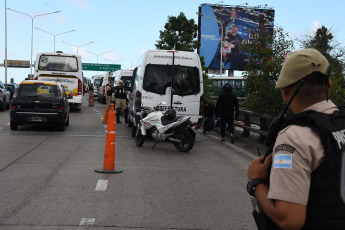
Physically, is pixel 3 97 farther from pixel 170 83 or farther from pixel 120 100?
pixel 170 83

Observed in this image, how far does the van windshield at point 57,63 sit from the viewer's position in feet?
88.5

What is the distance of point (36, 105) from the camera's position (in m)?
15.8

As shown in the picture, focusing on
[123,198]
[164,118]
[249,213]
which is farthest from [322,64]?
[164,118]

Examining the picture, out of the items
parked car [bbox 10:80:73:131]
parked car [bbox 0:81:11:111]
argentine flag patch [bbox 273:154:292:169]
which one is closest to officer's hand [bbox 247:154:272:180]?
argentine flag patch [bbox 273:154:292:169]

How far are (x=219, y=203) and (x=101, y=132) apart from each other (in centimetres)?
1072

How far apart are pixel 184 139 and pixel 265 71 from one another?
4182mm

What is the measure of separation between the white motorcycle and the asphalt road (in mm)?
286

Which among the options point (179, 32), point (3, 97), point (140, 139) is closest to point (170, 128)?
point (140, 139)

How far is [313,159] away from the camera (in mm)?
2029

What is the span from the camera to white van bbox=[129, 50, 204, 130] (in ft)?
46.5

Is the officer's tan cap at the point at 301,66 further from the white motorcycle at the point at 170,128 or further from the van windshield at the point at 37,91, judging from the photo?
the van windshield at the point at 37,91

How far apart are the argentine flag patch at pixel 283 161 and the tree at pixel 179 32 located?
1596 inches

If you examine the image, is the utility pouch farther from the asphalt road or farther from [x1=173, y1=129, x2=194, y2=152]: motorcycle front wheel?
[x1=173, y1=129, x2=194, y2=152]: motorcycle front wheel

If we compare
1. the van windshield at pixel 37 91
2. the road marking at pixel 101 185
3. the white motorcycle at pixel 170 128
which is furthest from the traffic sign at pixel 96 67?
the road marking at pixel 101 185
